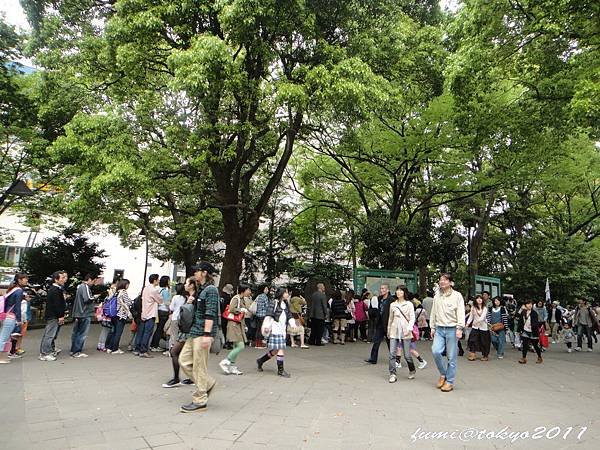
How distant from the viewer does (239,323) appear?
26.2 feet

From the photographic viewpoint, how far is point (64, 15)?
40.3ft

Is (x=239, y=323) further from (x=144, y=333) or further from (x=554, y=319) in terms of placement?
(x=554, y=319)

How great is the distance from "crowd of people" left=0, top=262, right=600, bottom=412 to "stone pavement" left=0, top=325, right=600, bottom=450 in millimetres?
430

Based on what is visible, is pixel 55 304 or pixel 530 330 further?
pixel 530 330

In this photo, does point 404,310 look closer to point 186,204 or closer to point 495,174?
point 495,174

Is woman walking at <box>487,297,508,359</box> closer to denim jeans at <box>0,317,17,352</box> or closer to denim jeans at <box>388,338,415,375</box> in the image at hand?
denim jeans at <box>388,338,415,375</box>

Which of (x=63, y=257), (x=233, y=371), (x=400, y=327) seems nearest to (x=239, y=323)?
(x=233, y=371)

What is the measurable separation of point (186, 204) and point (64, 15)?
27.7 feet

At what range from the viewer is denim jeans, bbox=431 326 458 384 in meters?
6.97

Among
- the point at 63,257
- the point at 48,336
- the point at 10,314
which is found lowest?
the point at 48,336

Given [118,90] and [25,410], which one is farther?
[118,90]

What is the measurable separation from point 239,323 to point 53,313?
358cm

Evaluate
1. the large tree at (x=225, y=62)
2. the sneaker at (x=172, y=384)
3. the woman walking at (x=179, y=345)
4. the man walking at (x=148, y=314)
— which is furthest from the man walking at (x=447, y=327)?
Result: the man walking at (x=148, y=314)

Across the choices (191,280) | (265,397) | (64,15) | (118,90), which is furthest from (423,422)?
(64,15)
